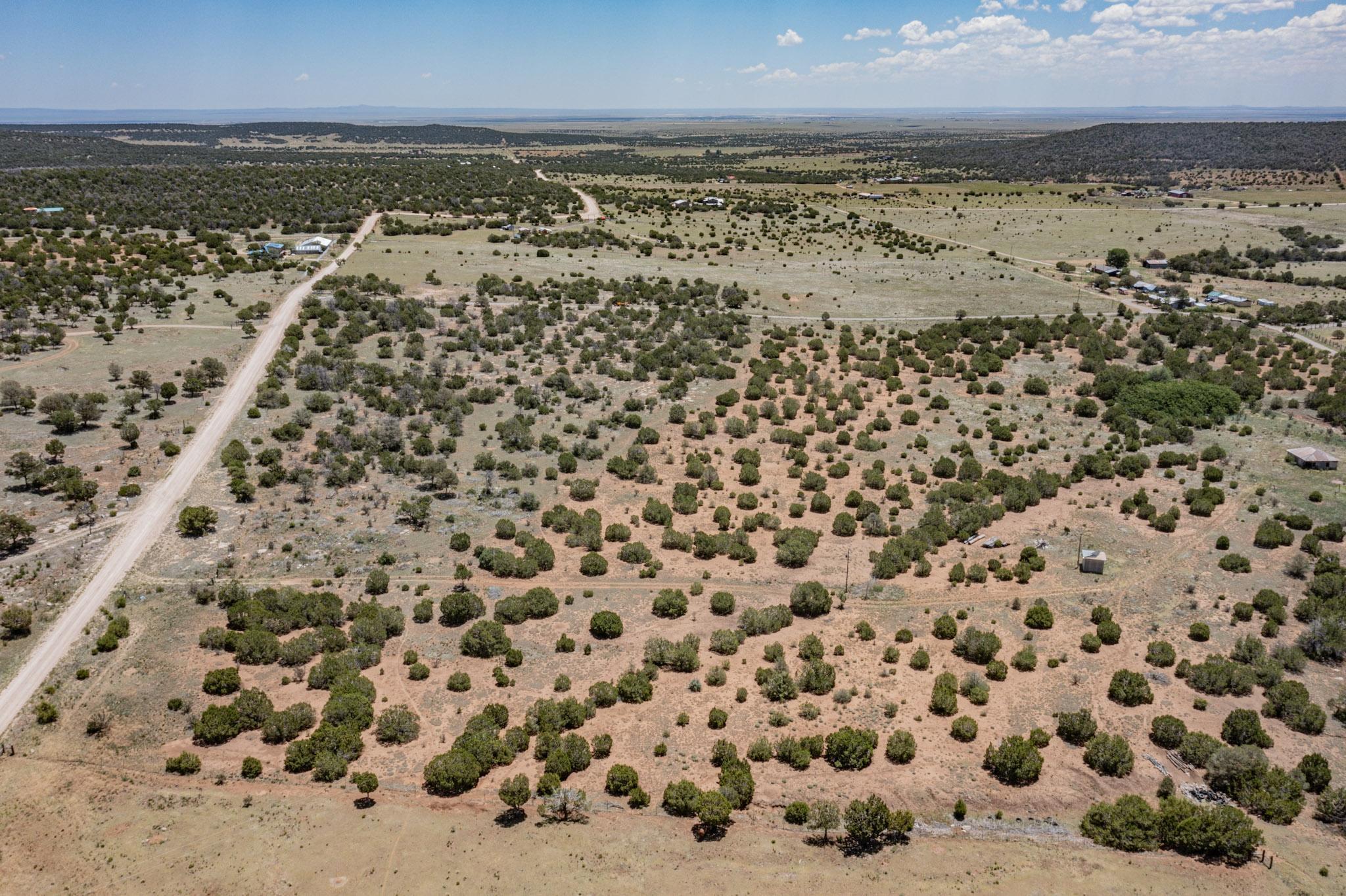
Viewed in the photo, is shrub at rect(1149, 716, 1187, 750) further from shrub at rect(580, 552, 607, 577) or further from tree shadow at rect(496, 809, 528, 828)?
shrub at rect(580, 552, 607, 577)

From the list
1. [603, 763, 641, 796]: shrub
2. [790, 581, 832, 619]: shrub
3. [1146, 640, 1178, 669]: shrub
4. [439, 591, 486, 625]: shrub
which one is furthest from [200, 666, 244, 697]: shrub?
[1146, 640, 1178, 669]: shrub

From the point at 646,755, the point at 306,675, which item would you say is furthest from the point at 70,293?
the point at 646,755

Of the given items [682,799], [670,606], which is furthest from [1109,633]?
[682,799]

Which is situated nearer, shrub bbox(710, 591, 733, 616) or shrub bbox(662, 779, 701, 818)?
shrub bbox(662, 779, 701, 818)

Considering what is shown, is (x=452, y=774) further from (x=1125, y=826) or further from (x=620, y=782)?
(x=1125, y=826)

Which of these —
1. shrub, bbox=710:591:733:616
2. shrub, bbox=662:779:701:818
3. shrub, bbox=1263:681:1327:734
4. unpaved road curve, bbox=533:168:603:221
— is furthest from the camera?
unpaved road curve, bbox=533:168:603:221

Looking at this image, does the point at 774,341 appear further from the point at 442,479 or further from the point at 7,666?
the point at 7,666
